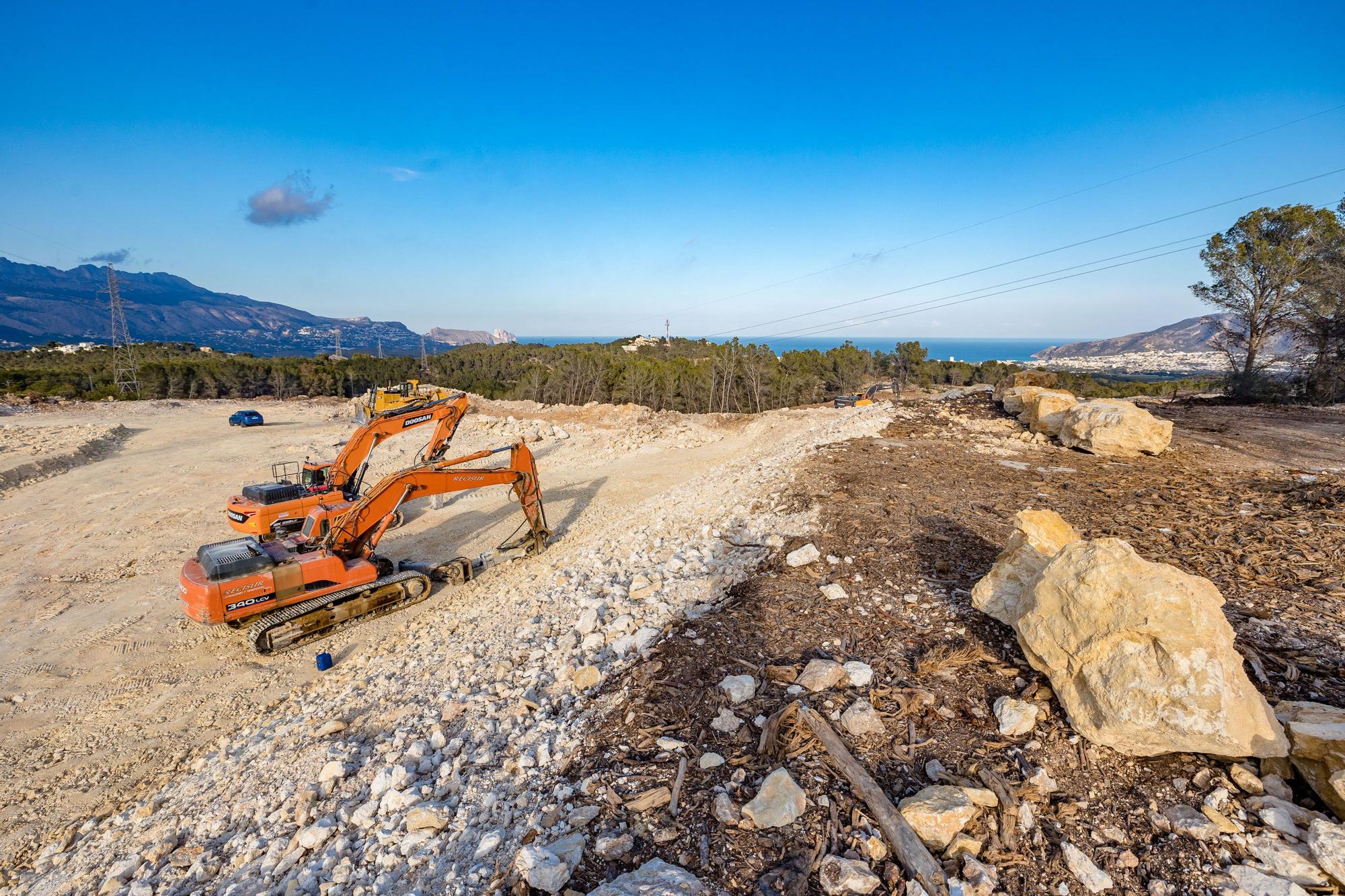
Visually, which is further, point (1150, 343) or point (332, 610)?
point (1150, 343)

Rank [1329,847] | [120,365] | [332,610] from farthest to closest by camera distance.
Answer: [120,365]
[332,610]
[1329,847]

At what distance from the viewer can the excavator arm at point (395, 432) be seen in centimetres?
1123

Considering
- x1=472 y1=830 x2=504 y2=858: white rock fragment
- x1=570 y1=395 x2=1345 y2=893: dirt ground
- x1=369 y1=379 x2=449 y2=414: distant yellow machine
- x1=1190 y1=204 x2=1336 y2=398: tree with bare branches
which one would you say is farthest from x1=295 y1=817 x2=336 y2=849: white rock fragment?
x1=1190 y1=204 x2=1336 y2=398: tree with bare branches

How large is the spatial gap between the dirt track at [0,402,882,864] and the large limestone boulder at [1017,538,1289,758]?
8307 millimetres

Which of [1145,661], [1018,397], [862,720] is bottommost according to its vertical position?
[862,720]

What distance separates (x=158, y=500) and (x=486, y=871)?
18.4 metres

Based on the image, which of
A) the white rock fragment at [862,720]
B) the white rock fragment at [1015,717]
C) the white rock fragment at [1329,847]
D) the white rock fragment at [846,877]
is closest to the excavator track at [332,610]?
the white rock fragment at [862,720]

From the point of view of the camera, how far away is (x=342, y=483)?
11961mm

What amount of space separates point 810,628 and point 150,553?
1458 centimetres

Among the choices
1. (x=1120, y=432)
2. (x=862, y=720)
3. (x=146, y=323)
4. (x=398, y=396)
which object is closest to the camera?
(x=862, y=720)

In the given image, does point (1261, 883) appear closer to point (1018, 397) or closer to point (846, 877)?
point (846, 877)

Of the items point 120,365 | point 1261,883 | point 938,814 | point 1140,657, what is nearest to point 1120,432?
point 1140,657

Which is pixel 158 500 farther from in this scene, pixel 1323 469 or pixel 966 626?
pixel 1323 469

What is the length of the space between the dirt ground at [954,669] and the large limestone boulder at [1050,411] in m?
2.52
